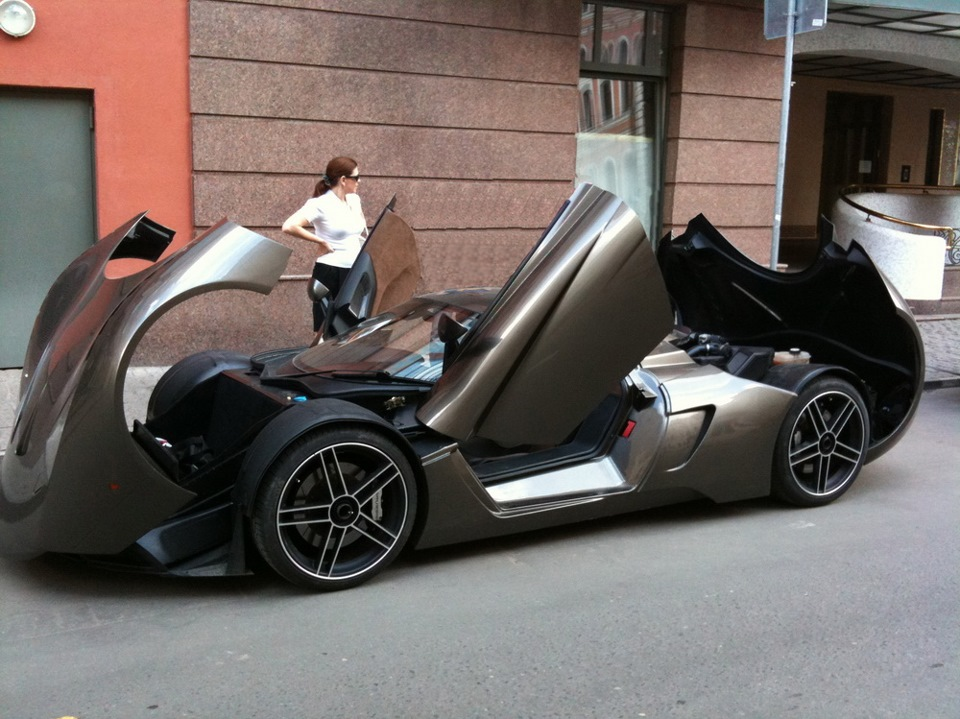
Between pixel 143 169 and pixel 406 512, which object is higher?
pixel 143 169

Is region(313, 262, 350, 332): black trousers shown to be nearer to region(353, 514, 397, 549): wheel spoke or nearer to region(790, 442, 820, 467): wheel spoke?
region(353, 514, 397, 549): wheel spoke

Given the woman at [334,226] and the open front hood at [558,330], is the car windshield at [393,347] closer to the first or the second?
the open front hood at [558,330]

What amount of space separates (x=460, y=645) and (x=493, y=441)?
1108 millimetres

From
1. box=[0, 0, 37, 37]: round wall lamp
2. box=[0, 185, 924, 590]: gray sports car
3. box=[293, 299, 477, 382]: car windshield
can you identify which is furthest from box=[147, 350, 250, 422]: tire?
box=[0, 0, 37, 37]: round wall lamp

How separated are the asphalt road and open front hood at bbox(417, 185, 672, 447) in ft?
2.37

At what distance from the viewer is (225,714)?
132 inches

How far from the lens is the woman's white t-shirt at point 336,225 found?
776 centimetres

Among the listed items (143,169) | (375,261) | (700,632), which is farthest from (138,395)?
(700,632)

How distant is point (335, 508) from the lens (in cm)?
429

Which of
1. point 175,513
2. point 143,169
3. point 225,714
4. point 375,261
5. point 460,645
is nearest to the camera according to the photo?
point 225,714

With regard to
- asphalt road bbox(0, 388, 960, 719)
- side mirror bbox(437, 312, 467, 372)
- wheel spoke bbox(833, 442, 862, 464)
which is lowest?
asphalt road bbox(0, 388, 960, 719)

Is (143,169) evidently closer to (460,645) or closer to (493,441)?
(493,441)

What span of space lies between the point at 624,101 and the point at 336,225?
5172 mm

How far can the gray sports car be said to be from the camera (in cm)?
410
